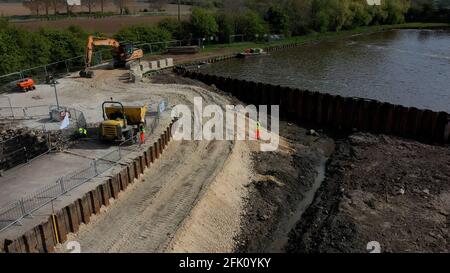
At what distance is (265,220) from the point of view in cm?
2027

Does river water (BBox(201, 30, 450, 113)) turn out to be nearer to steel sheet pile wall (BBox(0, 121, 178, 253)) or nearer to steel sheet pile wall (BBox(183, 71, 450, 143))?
steel sheet pile wall (BBox(183, 71, 450, 143))

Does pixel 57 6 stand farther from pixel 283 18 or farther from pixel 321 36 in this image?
pixel 321 36

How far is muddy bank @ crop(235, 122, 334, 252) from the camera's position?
19250 mm

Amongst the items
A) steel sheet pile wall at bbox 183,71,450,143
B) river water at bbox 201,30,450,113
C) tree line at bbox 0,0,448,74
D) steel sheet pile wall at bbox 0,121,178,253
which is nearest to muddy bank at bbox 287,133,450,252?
steel sheet pile wall at bbox 183,71,450,143

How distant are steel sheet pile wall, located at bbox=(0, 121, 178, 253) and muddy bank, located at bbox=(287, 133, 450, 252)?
8070 millimetres

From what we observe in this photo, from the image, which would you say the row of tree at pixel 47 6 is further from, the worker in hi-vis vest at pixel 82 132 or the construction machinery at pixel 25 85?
the worker in hi-vis vest at pixel 82 132

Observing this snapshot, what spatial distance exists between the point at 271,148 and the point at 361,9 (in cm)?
7470

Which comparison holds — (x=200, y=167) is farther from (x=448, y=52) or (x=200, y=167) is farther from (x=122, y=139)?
(x=448, y=52)

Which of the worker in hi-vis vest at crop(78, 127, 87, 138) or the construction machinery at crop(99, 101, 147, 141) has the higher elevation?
the construction machinery at crop(99, 101, 147, 141)

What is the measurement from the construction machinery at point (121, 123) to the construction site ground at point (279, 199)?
898 millimetres

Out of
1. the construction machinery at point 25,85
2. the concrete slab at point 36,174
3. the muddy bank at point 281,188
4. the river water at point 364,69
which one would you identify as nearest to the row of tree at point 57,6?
the river water at point 364,69

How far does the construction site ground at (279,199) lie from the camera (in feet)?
59.3

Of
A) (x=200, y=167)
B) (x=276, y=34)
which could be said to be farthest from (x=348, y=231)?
(x=276, y=34)

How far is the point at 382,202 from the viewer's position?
21391mm
